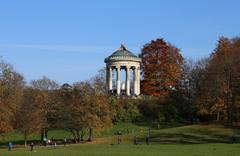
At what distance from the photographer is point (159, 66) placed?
324ft

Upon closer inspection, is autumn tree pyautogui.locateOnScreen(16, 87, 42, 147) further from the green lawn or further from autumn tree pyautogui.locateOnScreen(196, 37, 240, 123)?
autumn tree pyautogui.locateOnScreen(196, 37, 240, 123)

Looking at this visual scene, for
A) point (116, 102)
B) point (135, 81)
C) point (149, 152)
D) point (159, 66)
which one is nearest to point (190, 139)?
point (149, 152)

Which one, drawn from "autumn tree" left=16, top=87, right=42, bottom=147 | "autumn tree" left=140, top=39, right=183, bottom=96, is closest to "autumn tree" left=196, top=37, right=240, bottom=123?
"autumn tree" left=140, top=39, right=183, bottom=96

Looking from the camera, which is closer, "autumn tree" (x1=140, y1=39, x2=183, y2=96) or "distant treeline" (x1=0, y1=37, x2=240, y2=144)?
"distant treeline" (x1=0, y1=37, x2=240, y2=144)

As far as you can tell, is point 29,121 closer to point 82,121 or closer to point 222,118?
point 82,121

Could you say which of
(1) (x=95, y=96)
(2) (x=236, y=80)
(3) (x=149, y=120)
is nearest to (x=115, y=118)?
(3) (x=149, y=120)

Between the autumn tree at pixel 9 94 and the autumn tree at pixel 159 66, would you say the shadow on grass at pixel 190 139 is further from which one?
the autumn tree at pixel 159 66

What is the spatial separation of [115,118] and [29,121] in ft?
72.5

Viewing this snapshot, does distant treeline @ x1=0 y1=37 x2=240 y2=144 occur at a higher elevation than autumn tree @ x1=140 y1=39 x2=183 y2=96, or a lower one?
lower

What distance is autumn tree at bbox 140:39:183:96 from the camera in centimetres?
9688

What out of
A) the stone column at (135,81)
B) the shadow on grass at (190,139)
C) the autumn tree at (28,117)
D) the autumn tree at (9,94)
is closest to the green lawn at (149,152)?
the shadow on grass at (190,139)

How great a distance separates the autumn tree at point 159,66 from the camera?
96.9 m

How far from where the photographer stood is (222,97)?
73188 millimetres

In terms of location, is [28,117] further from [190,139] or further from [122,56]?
[122,56]
